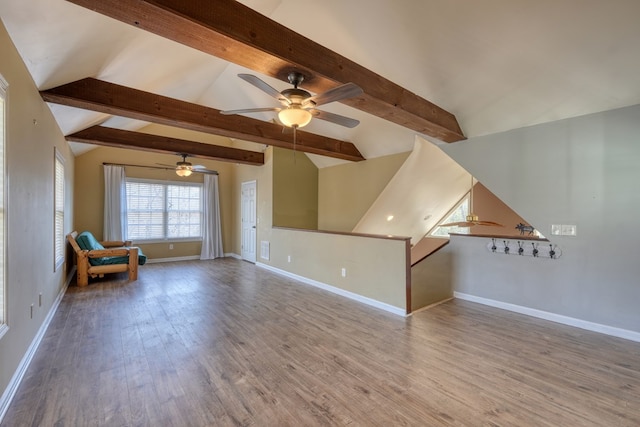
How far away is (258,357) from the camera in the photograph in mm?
2570

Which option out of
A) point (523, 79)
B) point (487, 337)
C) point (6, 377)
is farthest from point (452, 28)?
point (6, 377)

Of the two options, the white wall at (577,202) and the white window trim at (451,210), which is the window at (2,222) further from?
the white window trim at (451,210)

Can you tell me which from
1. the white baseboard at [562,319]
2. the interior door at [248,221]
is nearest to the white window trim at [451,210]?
the white baseboard at [562,319]

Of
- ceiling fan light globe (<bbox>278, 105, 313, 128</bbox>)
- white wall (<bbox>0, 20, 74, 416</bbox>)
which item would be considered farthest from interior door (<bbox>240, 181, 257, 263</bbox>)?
ceiling fan light globe (<bbox>278, 105, 313, 128</bbox>)

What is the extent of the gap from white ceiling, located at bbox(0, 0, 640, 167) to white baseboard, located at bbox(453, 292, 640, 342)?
7.50ft

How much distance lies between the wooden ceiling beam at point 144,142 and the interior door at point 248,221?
138 centimetres

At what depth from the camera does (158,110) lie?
10.9ft

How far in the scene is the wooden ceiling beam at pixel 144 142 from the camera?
14.7 feet

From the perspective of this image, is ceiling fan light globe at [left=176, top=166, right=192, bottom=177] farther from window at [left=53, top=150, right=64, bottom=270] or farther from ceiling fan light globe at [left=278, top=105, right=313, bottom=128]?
ceiling fan light globe at [left=278, top=105, right=313, bottom=128]

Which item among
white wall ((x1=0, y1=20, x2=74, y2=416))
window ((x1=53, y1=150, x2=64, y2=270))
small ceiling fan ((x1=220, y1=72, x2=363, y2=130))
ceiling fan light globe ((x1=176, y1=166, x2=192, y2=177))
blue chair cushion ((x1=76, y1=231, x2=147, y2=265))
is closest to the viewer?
white wall ((x1=0, y1=20, x2=74, y2=416))

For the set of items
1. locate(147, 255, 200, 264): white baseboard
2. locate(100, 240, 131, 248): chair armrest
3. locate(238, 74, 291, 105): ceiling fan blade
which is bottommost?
locate(147, 255, 200, 264): white baseboard

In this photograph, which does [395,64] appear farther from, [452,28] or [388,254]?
[388,254]

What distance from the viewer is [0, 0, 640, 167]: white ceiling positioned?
82.6 inches

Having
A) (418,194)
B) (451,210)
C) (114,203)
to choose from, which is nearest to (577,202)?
(418,194)
